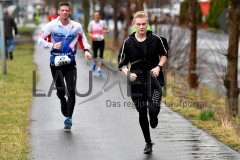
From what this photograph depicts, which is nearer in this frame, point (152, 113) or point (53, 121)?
point (152, 113)

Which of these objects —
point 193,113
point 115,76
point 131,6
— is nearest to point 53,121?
point 193,113

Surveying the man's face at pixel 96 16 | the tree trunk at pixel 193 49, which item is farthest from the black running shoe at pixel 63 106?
the man's face at pixel 96 16

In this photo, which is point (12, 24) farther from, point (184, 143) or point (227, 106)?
point (184, 143)

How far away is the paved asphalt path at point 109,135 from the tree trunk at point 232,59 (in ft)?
3.85

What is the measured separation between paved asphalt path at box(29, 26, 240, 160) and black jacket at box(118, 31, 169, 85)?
97 centimetres

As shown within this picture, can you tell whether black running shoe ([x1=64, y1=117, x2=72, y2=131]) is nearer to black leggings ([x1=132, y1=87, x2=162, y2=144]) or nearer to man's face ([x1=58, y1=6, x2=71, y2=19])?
man's face ([x1=58, y1=6, x2=71, y2=19])

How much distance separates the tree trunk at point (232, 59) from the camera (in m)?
13.6

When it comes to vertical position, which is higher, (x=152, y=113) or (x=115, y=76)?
(x=152, y=113)

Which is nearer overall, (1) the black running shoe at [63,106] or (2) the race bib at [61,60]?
(2) the race bib at [61,60]

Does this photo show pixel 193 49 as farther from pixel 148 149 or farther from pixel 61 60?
pixel 148 149

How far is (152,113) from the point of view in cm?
958

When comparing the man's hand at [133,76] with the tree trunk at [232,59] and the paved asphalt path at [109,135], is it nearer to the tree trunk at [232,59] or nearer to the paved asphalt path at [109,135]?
the paved asphalt path at [109,135]

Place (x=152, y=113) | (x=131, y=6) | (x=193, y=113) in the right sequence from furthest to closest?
(x=131, y=6) → (x=193, y=113) → (x=152, y=113)

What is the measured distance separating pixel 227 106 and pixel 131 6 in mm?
18721
